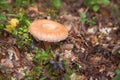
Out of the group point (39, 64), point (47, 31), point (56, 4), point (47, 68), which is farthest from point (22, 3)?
point (47, 68)

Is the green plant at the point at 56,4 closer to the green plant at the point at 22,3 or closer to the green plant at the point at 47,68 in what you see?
the green plant at the point at 22,3

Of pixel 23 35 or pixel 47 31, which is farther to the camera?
pixel 23 35

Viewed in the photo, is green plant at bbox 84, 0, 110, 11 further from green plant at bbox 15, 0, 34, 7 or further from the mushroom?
the mushroom

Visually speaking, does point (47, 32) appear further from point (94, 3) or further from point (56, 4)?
point (94, 3)

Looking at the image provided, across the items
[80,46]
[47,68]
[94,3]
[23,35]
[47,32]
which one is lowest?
[47,68]

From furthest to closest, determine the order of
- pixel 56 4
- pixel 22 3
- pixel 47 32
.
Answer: pixel 56 4
pixel 22 3
pixel 47 32

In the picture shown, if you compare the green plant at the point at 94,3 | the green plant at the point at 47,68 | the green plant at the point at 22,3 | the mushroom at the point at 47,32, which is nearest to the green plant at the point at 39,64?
the green plant at the point at 47,68

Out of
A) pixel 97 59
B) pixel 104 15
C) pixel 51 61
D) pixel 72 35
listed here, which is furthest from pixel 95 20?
pixel 51 61

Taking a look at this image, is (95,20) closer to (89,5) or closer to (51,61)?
(89,5)
